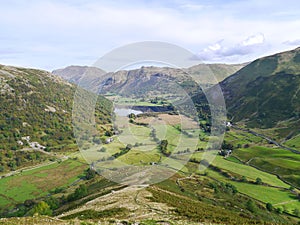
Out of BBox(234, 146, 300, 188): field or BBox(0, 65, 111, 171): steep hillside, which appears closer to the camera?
BBox(234, 146, 300, 188): field

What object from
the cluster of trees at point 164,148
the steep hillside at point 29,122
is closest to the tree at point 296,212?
the cluster of trees at point 164,148

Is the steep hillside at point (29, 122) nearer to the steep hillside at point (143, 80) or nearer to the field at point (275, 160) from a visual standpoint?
the field at point (275, 160)

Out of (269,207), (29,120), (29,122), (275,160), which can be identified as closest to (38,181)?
(29,122)

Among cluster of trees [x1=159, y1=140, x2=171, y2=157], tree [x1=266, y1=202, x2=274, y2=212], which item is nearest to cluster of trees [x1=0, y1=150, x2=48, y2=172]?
tree [x1=266, y1=202, x2=274, y2=212]

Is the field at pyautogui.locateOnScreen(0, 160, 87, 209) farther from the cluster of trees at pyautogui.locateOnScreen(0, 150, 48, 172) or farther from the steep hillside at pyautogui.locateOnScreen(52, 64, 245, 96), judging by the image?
the steep hillside at pyautogui.locateOnScreen(52, 64, 245, 96)

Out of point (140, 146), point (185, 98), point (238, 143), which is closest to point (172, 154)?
point (140, 146)

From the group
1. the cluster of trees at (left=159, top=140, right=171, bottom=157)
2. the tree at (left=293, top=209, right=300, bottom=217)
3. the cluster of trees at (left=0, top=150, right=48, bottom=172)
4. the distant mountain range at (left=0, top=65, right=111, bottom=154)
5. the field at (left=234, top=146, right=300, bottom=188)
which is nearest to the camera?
the cluster of trees at (left=159, top=140, right=171, bottom=157)

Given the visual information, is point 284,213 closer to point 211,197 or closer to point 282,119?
point 211,197

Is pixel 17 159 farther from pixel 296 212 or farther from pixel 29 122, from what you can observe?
pixel 296 212

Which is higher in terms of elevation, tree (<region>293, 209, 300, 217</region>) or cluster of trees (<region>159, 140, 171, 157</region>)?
cluster of trees (<region>159, 140, 171, 157</region>)

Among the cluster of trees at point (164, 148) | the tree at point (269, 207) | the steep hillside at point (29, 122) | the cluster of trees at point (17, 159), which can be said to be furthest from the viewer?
the steep hillside at point (29, 122)

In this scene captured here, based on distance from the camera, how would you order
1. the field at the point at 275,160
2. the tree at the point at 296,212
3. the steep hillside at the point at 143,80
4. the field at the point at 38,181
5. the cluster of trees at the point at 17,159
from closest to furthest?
the steep hillside at the point at 143,80
the tree at the point at 296,212
the field at the point at 38,181
the field at the point at 275,160
the cluster of trees at the point at 17,159
